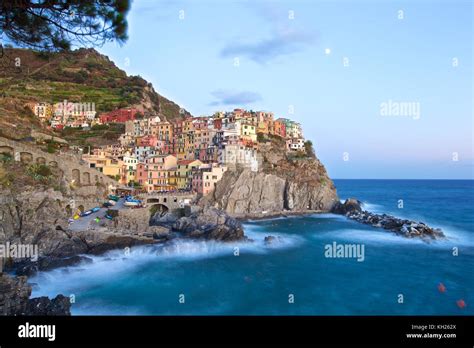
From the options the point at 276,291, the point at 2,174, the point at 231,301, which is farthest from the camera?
the point at 2,174

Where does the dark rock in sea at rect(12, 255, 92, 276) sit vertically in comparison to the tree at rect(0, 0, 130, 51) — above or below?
below

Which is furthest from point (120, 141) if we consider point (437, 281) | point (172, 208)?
point (437, 281)

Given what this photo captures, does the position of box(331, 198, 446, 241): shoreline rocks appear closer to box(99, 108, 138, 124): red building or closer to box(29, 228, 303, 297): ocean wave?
box(29, 228, 303, 297): ocean wave

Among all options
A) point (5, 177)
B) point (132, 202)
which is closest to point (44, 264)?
point (5, 177)

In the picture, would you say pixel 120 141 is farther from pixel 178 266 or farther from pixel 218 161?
pixel 178 266

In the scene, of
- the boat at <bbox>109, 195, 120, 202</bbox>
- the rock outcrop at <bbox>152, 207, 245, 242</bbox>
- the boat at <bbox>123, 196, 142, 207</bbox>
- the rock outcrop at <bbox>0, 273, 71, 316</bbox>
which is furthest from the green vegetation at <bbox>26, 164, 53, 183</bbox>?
the rock outcrop at <bbox>0, 273, 71, 316</bbox>
